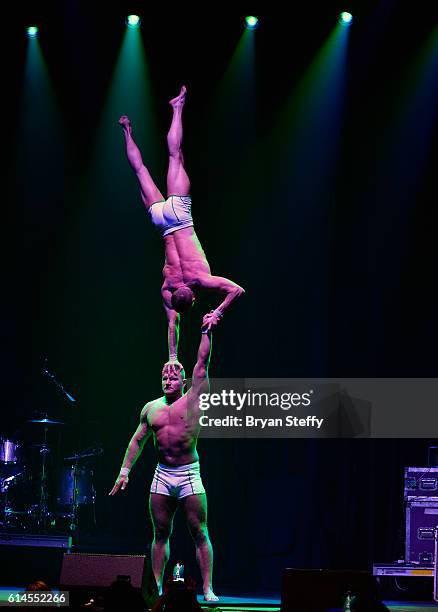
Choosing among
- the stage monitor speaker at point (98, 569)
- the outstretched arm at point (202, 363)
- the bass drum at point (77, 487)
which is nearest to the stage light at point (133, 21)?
the outstretched arm at point (202, 363)

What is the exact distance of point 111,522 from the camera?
1069 centimetres

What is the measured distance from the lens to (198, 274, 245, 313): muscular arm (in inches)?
332

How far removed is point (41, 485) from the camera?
10406mm

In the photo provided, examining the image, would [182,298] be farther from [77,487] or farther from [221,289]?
[77,487]

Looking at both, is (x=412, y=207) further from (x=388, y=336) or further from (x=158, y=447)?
(x=158, y=447)

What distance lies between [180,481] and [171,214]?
2.59m

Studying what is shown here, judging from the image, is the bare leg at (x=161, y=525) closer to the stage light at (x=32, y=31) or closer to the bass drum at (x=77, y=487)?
the bass drum at (x=77, y=487)

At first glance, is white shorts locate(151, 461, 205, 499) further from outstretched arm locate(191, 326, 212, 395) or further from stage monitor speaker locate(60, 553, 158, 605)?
stage monitor speaker locate(60, 553, 158, 605)

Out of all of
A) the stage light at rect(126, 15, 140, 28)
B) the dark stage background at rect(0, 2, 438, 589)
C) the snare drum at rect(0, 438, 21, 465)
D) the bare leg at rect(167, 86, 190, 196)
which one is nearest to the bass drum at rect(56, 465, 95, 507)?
the dark stage background at rect(0, 2, 438, 589)

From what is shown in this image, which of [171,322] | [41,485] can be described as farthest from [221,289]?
[41,485]

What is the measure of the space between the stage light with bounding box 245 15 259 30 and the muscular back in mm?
4457

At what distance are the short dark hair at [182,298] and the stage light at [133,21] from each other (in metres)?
3.53

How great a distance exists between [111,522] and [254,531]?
5.57 ft

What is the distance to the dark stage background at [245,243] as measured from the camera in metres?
10.3
